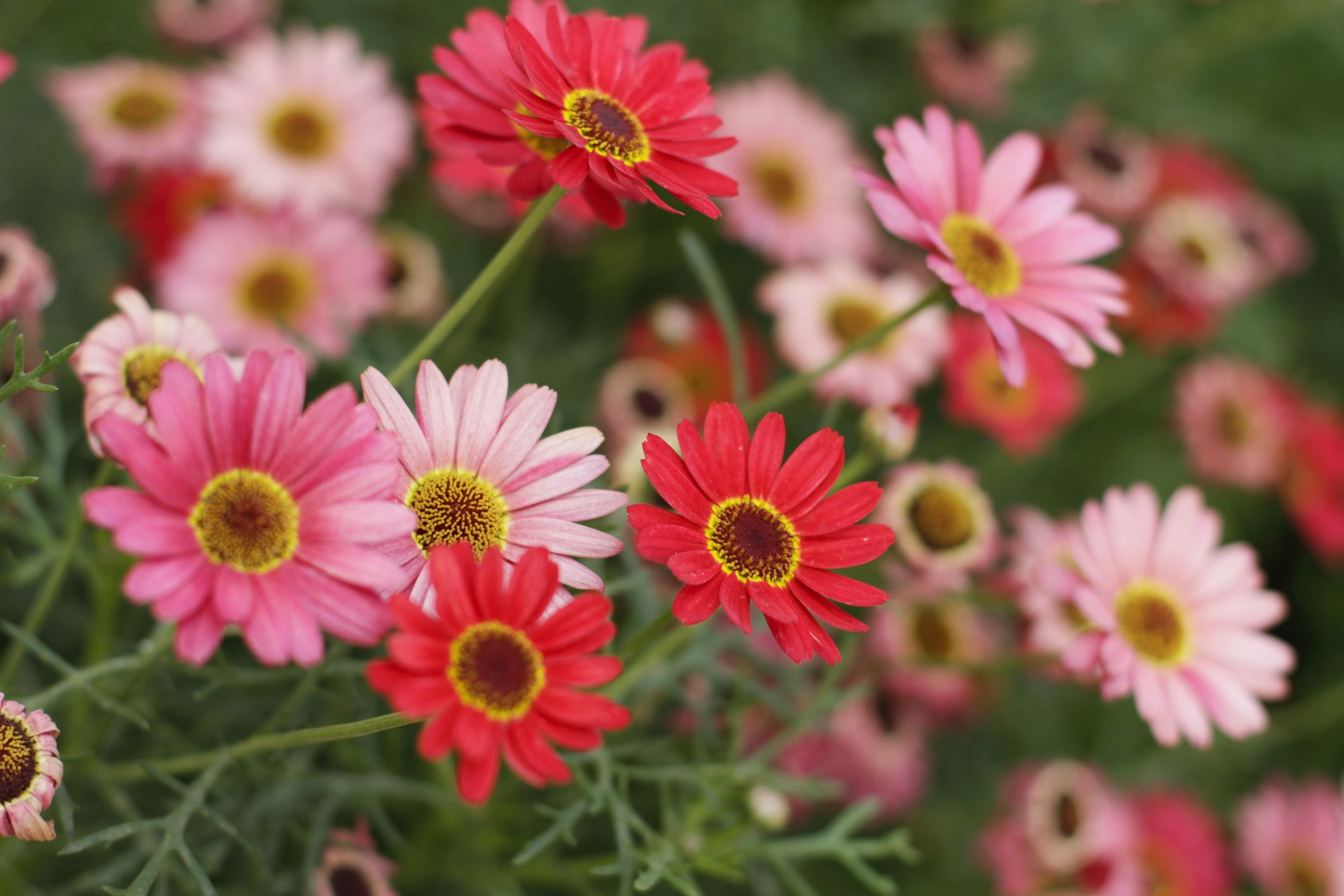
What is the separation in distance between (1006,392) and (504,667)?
1606 mm

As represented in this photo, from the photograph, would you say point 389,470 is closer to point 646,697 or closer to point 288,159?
point 646,697

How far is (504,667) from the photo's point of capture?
797 mm

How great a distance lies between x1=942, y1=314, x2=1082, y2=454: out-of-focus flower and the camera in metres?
2.04

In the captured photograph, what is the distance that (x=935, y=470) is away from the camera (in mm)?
1700

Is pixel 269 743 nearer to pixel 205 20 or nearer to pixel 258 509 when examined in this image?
pixel 258 509

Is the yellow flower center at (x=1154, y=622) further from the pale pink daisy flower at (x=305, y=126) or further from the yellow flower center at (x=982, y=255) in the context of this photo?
the pale pink daisy flower at (x=305, y=126)

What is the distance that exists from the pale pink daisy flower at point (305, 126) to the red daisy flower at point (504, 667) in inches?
53.0

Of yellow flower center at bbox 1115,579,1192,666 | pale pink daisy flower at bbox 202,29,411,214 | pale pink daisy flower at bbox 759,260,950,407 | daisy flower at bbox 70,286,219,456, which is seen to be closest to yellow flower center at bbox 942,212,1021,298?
yellow flower center at bbox 1115,579,1192,666

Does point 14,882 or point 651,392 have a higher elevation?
point 651,392

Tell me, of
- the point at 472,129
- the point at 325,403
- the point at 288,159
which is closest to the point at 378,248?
the point at 288,159

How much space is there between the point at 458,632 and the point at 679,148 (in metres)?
0.53

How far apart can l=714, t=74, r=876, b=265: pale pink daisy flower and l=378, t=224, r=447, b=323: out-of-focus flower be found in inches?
23.8

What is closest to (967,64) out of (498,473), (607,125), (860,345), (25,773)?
(860,345)

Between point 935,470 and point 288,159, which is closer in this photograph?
point 935,470
